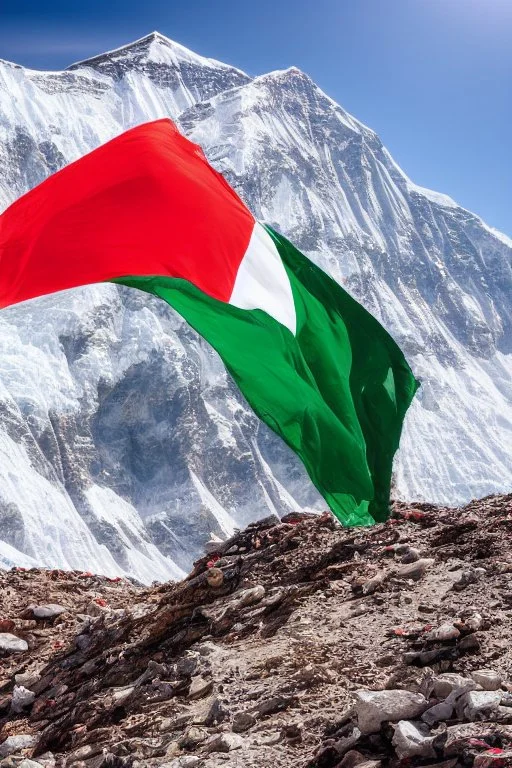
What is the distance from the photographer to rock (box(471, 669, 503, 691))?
286 inches

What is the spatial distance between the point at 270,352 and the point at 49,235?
2695 millimetres

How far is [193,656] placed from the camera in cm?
973

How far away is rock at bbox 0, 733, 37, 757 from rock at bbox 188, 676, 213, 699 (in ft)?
5.82

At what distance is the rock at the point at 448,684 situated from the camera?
7.14m

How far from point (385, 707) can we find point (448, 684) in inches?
22.7

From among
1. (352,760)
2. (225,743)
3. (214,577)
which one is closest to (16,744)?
(225,743)

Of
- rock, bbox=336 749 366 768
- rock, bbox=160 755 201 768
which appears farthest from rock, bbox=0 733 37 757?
rock, bbox=336 749 366 768

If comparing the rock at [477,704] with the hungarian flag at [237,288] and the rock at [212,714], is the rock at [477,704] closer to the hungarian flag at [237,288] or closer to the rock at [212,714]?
the rock at [212,714]

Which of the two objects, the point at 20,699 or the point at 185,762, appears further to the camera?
the point at 20,699

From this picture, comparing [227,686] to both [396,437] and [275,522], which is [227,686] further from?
[275,522]

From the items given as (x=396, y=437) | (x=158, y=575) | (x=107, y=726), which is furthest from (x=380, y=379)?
(x=158, y=575)

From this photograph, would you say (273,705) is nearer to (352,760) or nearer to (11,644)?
(352,760)

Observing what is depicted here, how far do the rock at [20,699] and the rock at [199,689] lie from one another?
283 centimetres

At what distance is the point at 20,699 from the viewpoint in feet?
35.1
